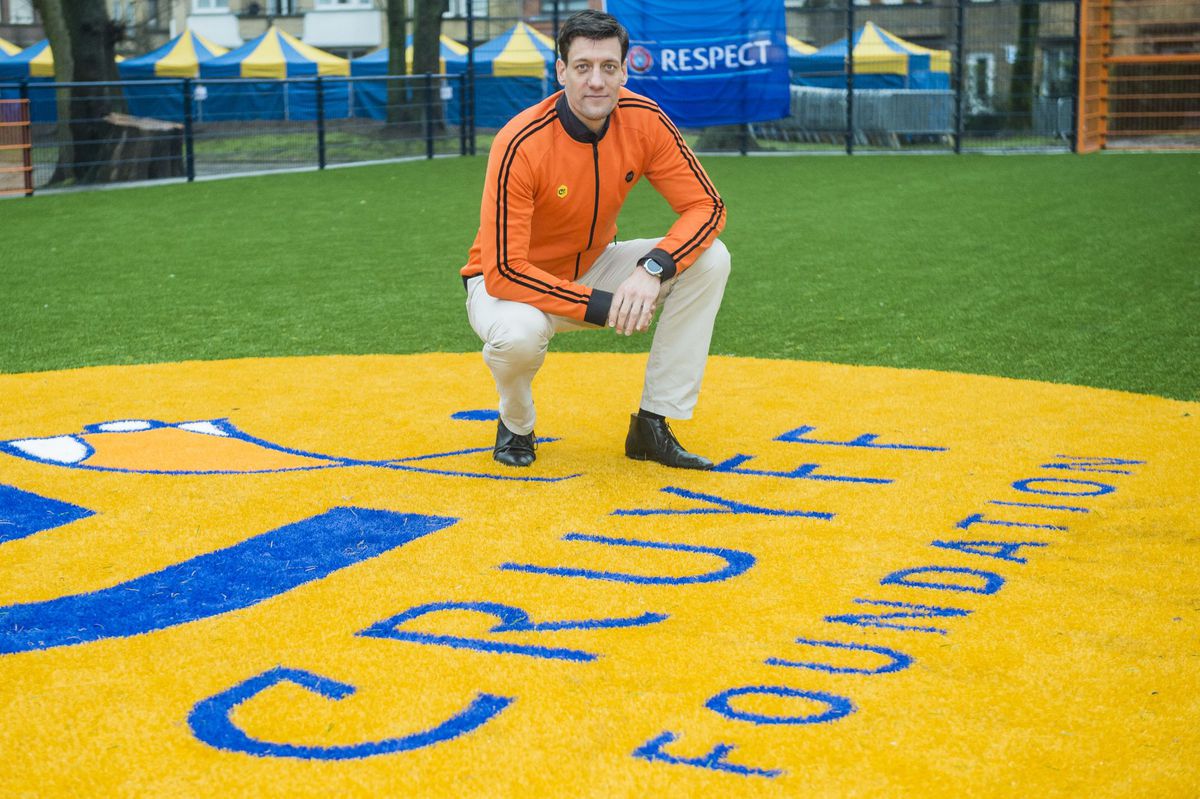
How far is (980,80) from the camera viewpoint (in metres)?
19.8

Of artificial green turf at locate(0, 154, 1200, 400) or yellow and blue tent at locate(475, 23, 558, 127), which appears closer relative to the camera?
artificial green turf at locate(0, 154, 1200, 400)

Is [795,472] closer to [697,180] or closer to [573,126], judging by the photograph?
[697,180]

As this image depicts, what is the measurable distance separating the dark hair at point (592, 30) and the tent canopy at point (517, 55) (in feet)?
69.4

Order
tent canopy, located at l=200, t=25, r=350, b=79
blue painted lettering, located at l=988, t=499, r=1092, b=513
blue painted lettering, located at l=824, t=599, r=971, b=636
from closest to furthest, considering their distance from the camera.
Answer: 1. blue painted lettering, located at l=824, t=599, r=971, b=636
2. blue painted lettering, located at l=988, t=499, r=1092, b=513
3. tent canopy, located at l=200, t=25, r=350, b=79

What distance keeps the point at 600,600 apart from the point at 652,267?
4.38 ft

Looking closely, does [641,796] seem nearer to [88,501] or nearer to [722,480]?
[722,480]

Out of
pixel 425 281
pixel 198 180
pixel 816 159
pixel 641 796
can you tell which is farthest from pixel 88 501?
pixel 816 159

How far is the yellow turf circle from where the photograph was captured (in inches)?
89.4

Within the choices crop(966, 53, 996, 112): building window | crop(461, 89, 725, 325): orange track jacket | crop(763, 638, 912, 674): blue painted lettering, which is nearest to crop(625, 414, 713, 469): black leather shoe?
crop(461, 89, 725, 325): orange track jacket

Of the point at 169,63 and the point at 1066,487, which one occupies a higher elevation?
the point at 169,63

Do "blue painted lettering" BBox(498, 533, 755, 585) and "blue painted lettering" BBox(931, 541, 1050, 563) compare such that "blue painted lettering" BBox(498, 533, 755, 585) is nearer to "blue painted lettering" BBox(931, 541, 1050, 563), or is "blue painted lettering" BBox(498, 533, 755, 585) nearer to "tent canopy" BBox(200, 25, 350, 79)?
"blue painted lettering" BBox(931, 541, 1050, 563)

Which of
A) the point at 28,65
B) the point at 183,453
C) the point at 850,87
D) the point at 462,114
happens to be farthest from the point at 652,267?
the point at 28,65

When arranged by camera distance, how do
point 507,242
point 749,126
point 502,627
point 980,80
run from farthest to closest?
point 980,80 → point 749,126 → point 507,242 → point 502,627

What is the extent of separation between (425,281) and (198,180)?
7859mm
